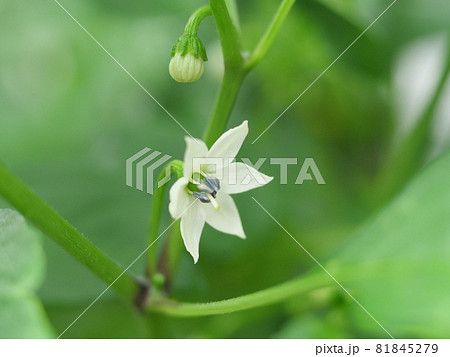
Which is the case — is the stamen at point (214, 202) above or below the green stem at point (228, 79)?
below

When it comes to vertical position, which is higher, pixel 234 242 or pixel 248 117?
pixel 248 117

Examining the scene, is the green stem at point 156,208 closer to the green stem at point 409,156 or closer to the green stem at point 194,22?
the green stem at point 194,22

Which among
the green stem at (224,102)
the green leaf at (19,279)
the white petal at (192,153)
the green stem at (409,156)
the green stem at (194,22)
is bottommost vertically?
the green leaf at (19,279)

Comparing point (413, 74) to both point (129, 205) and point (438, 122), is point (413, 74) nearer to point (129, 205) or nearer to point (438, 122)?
point (438, 122)

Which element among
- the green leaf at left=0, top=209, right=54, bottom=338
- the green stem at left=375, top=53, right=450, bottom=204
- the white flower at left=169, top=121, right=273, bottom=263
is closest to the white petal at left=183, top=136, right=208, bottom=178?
the white flower at left=169, top=121, right=273, bottom=263

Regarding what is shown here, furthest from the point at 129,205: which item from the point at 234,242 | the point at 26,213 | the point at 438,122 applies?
the point at 438,122

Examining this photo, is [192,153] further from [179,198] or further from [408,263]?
[408,263]

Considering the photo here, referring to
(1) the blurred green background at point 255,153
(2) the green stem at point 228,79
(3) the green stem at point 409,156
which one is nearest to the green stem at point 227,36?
(2) the green stem at point 228,79
